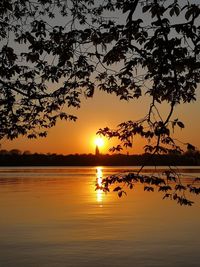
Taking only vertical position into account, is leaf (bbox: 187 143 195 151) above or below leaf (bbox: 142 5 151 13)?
below

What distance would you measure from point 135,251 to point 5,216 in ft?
58.9

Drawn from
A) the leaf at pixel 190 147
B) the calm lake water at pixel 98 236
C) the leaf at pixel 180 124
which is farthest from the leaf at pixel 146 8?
the calm lake water at pixel 98 236

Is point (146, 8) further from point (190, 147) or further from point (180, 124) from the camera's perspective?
point (190, 147)

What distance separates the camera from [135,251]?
81.8ft

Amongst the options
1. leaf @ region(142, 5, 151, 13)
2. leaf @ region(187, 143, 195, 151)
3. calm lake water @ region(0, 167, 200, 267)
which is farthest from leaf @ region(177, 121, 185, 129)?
leaf @ region(142, 5, 151, 13)

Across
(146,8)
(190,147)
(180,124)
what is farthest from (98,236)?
(146,8)

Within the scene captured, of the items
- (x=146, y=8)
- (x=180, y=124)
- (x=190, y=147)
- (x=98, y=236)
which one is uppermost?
(x=146, y=8)

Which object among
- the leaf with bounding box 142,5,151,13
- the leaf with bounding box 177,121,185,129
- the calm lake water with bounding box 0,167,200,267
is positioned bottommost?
the calm lake water with bounding box 0,167,200,267

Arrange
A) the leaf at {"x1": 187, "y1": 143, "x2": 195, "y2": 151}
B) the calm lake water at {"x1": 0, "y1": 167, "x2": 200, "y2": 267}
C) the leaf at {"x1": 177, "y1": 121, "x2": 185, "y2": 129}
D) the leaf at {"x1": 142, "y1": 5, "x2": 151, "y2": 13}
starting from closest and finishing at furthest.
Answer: the leaf at {"x1": 142, "y1": 5, "x2": 151, "y2": 13}, the leaf at {"x1": 177, "y1": 121, "x2": 185, "y2": 129}, the leaf at {"x1": 187, "y1": 143, "x2": 195, "y2": 151}, the calm lake water at {"x1": 0, "y1": 167, "x2": 200, "y2": 267}

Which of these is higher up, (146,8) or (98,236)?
(146,8)

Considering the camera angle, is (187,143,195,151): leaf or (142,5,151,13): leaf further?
(187,143,195,151): leaf

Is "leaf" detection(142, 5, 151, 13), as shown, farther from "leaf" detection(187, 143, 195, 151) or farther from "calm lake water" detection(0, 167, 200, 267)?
"calm lake water" detection(0, 167, 200, 267)

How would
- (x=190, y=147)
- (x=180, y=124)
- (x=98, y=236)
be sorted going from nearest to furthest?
1. (x=180, y=124)
2. (x=190, y=147)
3. (x=98, y=236)

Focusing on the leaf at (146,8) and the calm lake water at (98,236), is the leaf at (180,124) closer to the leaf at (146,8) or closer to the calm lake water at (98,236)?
the calm lake water at (98,236)
